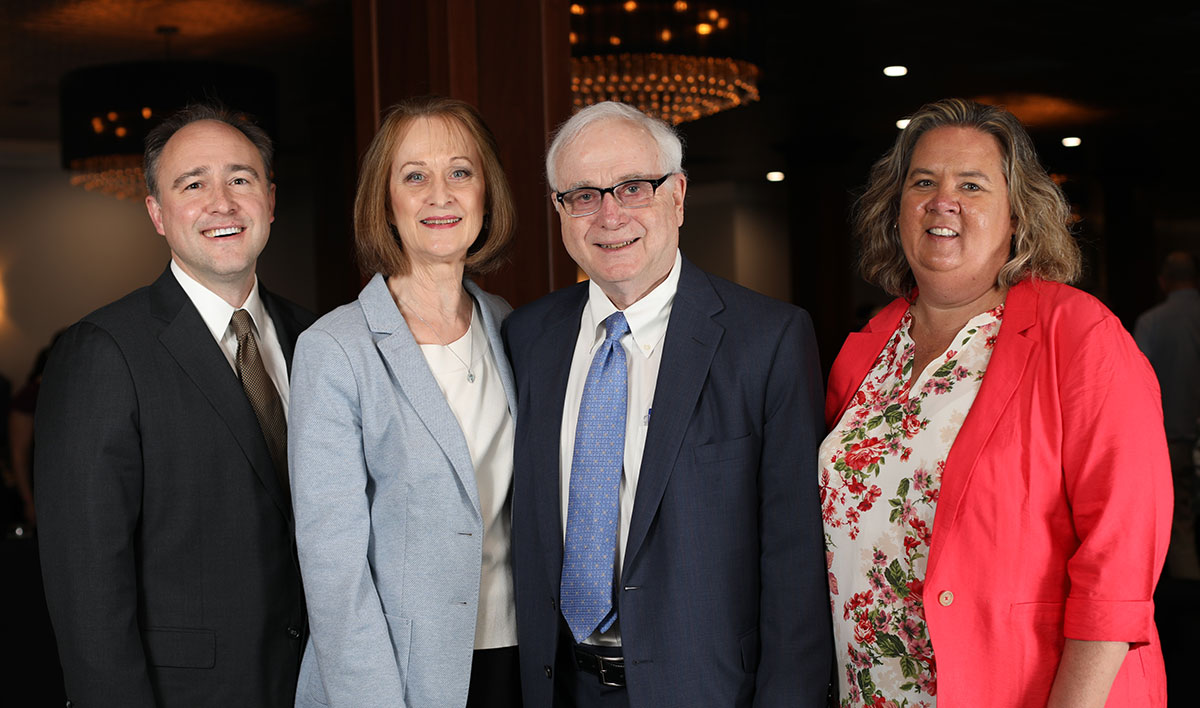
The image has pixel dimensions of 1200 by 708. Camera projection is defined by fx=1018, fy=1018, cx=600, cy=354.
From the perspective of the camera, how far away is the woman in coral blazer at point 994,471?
1818 millimetres

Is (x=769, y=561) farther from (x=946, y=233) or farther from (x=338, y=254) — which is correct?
(x=338, y=254)

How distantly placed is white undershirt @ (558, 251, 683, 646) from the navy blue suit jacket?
0.18 ft

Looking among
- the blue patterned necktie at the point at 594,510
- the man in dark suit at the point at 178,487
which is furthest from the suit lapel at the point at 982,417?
the man in dark suit at the point at 178,487

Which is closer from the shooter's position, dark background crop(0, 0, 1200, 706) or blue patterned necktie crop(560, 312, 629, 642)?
blue patterned necktie crop(560, 312, 629, 642)

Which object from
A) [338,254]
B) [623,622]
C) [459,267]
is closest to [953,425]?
[623,622]

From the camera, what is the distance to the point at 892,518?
6.78 feet

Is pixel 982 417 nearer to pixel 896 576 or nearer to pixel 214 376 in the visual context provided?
pixel 896 576

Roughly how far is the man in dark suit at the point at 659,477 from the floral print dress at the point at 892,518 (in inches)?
3.6

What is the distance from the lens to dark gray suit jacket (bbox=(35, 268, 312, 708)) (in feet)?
6.75

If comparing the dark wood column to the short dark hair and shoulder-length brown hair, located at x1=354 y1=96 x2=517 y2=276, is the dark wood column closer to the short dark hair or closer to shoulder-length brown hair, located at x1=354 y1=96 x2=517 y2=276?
the short dark hair

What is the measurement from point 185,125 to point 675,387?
135 cm

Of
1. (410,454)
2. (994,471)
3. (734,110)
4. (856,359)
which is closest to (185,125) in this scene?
(410,454)

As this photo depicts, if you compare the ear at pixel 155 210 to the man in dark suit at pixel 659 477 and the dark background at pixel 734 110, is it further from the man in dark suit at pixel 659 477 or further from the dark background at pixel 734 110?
the dark background at pixel 734 110

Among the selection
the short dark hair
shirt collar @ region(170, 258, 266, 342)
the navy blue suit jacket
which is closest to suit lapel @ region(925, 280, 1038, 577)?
the navy blue suit jacket
